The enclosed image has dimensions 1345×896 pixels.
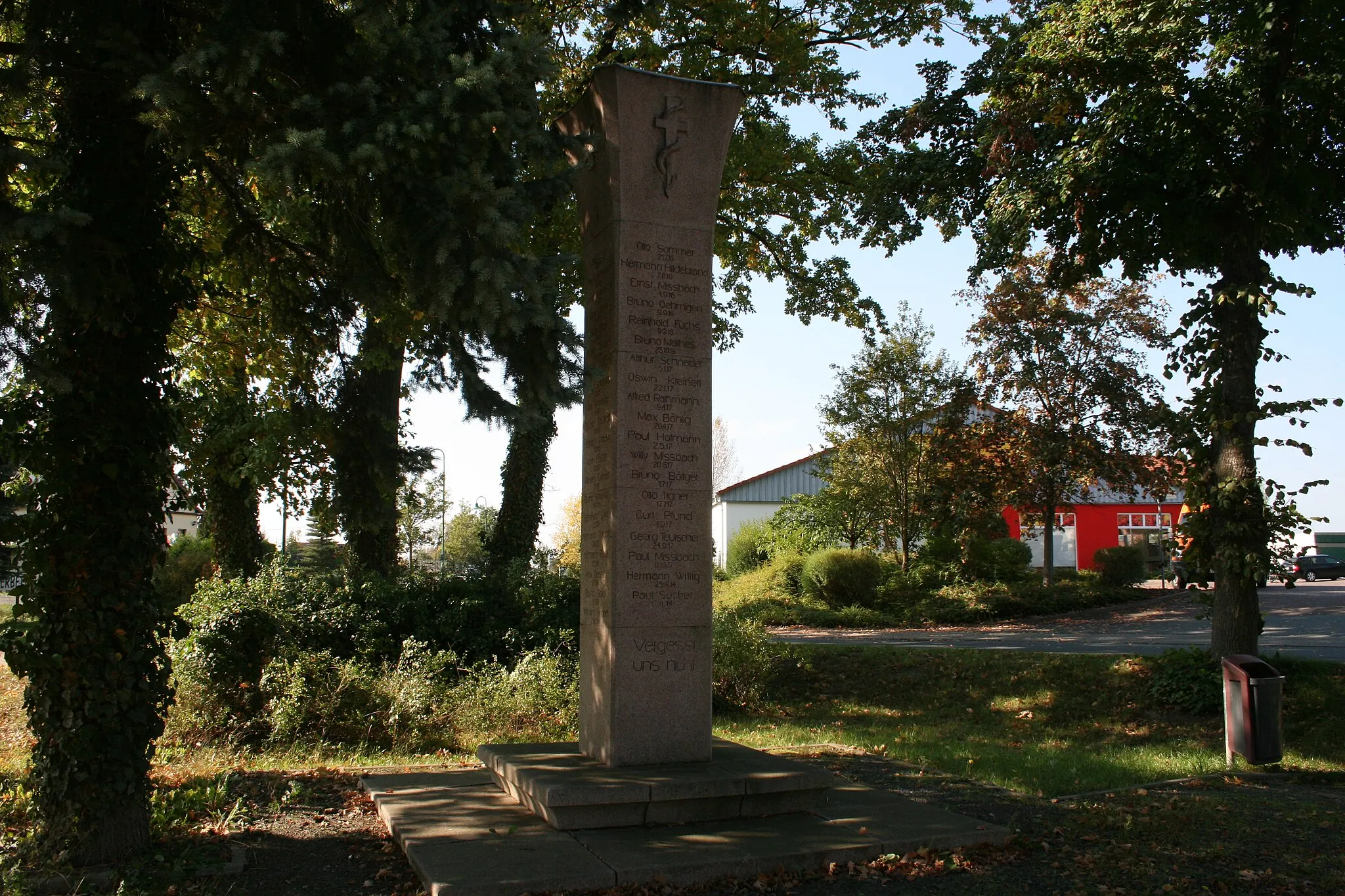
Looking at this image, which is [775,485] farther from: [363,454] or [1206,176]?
[363,454]

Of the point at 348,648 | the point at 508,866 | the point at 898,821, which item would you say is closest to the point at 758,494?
the point at 348,648

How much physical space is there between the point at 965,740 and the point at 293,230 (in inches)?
358

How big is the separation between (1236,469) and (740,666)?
21.9ft

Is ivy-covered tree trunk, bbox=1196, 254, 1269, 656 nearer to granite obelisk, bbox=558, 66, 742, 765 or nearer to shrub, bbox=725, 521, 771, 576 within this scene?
granite obelisk, bbox=558, 66, 742, 765

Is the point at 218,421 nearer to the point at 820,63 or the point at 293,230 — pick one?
the point at 293,230

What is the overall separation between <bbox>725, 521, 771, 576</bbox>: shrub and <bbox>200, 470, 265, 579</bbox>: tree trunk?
21174 mm

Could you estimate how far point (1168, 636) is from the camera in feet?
63.1

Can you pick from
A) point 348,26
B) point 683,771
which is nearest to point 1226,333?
point 683,771

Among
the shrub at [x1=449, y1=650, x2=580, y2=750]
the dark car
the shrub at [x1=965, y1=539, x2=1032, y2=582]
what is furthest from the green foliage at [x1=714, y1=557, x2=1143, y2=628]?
the dark car

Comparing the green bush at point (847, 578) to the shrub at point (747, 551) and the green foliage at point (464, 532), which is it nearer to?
the shrub at point (747, 551)

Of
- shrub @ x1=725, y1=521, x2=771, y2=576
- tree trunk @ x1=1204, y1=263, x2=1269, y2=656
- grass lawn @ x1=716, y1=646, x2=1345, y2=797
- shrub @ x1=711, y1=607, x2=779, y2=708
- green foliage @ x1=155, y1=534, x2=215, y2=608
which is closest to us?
grass lawn @ x1=716, y1=646, x2=1345, y2=797

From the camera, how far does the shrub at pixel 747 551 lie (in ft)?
118

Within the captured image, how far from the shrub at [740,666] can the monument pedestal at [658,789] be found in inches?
246

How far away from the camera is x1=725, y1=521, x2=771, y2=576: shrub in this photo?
36094 millimetres
